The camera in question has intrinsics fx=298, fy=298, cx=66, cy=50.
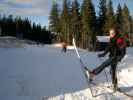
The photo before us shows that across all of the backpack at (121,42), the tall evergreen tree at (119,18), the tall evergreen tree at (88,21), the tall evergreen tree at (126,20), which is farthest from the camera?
the tall evergreen tree at (126,20)

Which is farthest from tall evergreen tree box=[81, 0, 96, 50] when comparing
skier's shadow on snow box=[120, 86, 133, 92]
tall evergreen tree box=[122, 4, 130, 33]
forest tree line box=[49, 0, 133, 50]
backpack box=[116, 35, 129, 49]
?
backpack box=[116, 35, 129, 49]

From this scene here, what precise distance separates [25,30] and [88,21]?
28579mm

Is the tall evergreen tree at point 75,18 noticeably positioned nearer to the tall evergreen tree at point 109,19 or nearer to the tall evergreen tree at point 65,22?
the tall evergreen tree at point 65,22

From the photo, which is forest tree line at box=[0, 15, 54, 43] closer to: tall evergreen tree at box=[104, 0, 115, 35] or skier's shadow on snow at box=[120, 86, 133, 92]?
tall evergreen tree at box=[104, 0, 115, 35]

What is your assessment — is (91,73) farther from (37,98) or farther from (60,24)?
(60,24)

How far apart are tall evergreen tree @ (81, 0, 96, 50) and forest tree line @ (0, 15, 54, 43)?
20.4 meters

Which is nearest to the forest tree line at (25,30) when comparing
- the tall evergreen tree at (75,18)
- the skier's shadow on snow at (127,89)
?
the tall evergreen tree at (75,18)

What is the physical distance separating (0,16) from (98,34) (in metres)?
41.4

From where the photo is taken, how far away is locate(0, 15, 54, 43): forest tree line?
3720 inches

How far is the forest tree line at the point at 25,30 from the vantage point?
3720 inches

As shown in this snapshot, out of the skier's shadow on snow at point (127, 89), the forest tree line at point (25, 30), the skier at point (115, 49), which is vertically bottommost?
the forest tree line at point (25, 30)

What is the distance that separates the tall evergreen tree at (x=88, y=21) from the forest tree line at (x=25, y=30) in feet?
66.8

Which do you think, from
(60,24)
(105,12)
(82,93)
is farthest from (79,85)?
(60,24)

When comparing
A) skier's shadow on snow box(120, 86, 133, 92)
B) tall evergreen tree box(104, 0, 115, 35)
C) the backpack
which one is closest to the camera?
the backpack
